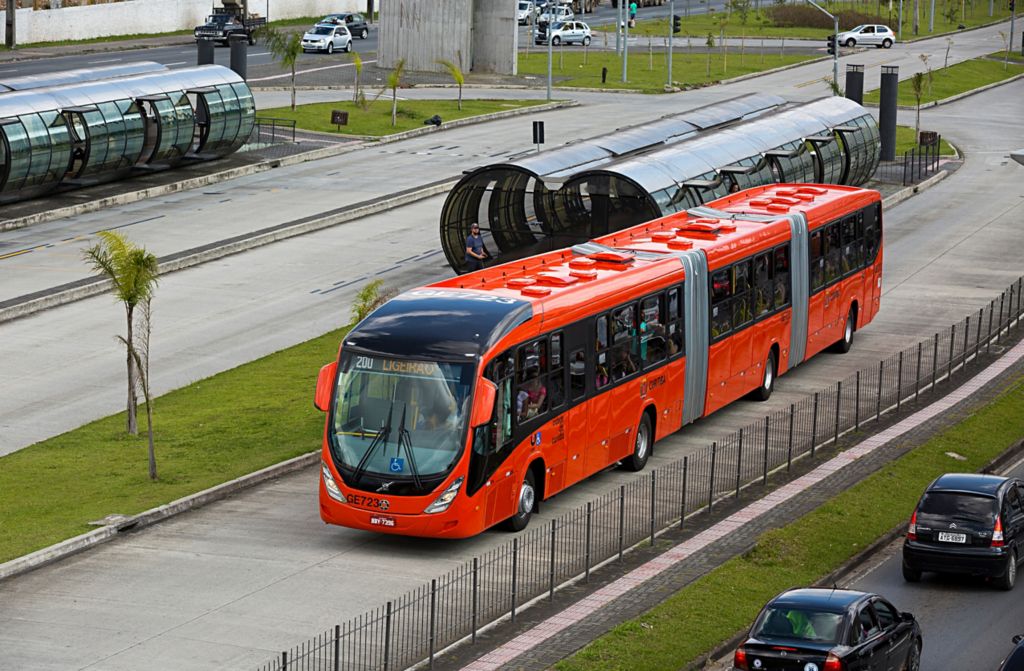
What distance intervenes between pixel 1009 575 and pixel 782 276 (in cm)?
1273

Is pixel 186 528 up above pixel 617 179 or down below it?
below

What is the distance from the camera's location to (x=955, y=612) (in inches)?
934

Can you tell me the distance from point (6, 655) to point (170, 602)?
259 cm

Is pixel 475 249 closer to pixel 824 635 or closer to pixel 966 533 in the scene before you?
pixel 966 533

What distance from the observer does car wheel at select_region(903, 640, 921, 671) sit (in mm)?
20641

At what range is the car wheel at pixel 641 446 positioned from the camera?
30234 millimetres

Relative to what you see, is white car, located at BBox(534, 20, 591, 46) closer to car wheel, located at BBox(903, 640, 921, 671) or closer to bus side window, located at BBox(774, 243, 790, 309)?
bus side window, located at BBox(774, 243, 790, 309)

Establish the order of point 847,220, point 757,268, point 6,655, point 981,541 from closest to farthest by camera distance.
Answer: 1. point 6,655
2. point 981,541
3. point 757,268
4. point 847,220

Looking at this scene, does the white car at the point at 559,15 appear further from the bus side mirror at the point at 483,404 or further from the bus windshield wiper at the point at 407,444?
the bus windshield wiper at the point at 407,444

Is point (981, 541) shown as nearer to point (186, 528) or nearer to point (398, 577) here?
point (398, 577)

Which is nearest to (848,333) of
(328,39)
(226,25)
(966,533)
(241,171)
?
(966,533)

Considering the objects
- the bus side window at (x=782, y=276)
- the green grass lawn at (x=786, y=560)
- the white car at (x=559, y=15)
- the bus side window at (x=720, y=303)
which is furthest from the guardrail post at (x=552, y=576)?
the white car at (x=559, y=15)

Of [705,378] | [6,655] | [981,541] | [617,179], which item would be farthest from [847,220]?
[6,655]

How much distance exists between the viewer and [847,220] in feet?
131
